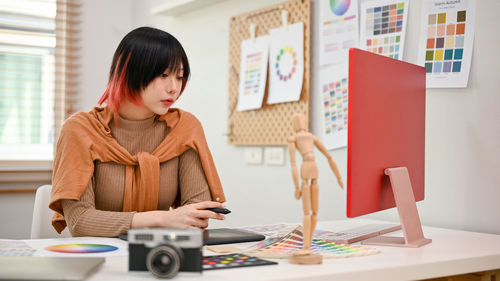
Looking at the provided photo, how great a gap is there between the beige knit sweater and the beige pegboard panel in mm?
679

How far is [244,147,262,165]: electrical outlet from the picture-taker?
2500mm

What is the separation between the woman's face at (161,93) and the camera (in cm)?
163

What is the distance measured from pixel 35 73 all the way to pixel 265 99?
1.56m

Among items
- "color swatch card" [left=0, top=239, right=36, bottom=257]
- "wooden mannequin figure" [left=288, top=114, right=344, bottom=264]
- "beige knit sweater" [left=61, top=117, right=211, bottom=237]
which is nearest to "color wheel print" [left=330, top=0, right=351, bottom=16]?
"beige knit sweater" [left=61, top=117, right=211, bottom=237]

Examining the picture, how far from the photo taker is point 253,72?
252cm

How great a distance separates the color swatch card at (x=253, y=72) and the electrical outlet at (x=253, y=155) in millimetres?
192

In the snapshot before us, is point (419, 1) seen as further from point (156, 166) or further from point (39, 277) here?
point (39, 277)

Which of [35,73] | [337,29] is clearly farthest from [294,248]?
[35,73]

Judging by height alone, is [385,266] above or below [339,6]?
below

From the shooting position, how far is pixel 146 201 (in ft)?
5.44

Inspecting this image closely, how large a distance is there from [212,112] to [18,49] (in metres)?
1.25

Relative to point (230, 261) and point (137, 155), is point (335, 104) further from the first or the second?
point (230, 261)

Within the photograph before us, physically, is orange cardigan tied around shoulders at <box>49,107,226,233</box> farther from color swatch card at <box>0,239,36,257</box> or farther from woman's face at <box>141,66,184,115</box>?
color swatch card at <box>0,239,36,257</box>

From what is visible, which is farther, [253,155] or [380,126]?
[253,155]
